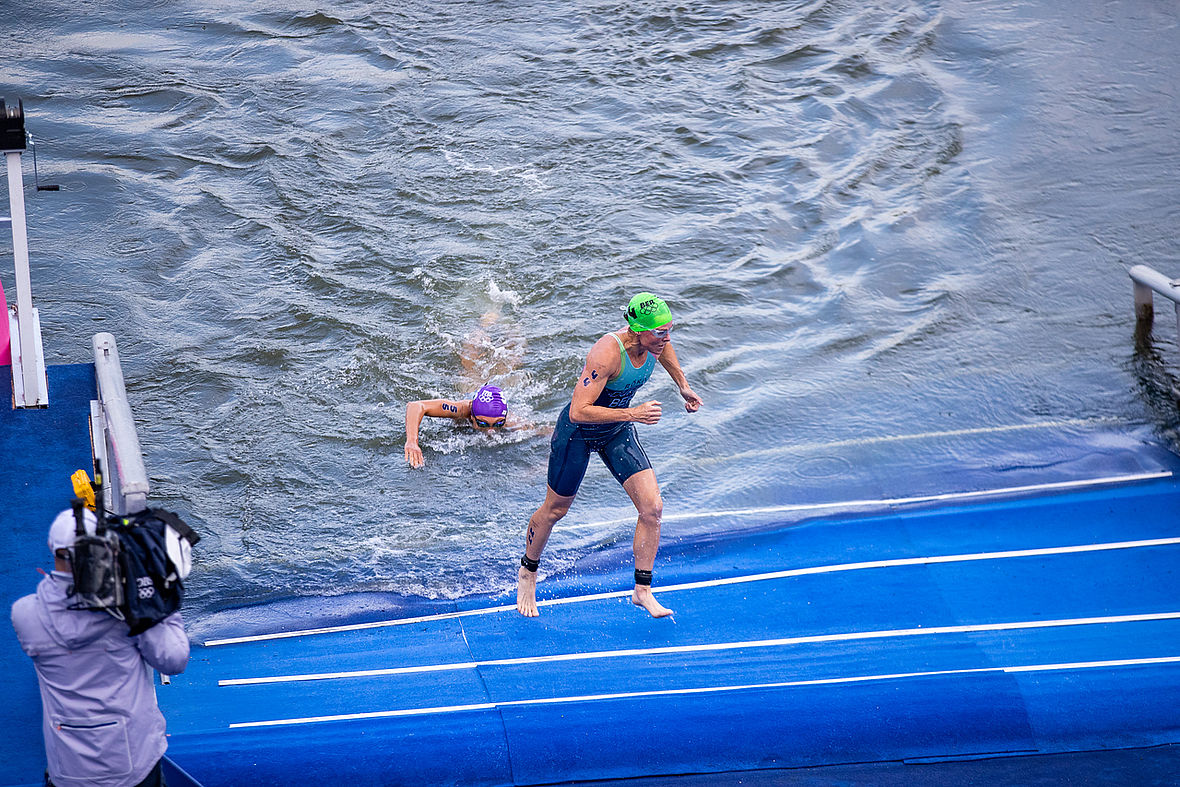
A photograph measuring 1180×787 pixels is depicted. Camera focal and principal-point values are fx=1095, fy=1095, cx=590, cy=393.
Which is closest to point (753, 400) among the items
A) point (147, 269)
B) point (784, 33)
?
point (147, 269)

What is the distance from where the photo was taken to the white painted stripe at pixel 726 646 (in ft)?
23.7

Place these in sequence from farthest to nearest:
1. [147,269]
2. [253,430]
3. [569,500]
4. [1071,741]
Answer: [147,269]
[253,430]
[569,500]
[1071,741]

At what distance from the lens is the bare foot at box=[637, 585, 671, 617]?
7.71 meters

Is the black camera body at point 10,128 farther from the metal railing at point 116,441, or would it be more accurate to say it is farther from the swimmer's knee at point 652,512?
the swimmer's knee at point 652,512

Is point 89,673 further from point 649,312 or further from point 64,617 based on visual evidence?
point 649,312

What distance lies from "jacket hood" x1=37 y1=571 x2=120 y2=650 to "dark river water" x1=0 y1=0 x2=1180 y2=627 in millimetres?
4077

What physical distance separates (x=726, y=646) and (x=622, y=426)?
170 cm

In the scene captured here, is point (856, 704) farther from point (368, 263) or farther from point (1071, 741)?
point (368, 263)

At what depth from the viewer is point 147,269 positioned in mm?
13445

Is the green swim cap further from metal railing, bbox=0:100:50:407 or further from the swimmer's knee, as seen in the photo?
metal railing, bbox=0:100:50:407

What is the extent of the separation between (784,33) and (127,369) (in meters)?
13.5

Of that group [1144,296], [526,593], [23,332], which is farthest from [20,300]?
[1144,296]

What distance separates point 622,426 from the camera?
24.8 ft

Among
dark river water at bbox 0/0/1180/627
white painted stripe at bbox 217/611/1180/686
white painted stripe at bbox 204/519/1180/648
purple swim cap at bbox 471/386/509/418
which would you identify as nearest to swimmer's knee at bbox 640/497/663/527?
white painted stripe at bbox 217/611/1180/686
